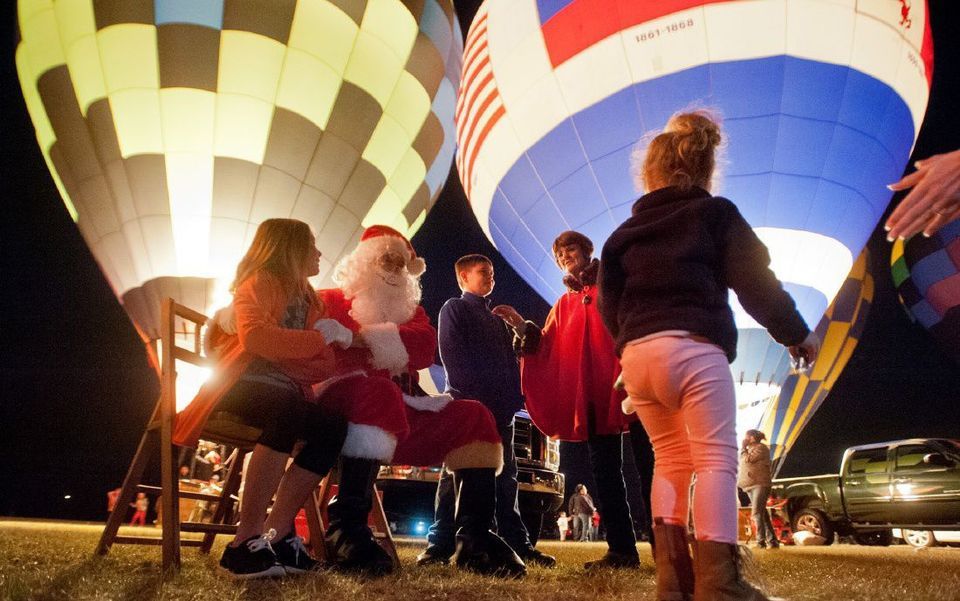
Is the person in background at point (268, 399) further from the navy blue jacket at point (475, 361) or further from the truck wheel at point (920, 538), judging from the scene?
the truck wheel at point (920, 538)

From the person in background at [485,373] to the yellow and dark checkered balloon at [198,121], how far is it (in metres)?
5.08

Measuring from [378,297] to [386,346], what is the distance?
0.29 metres

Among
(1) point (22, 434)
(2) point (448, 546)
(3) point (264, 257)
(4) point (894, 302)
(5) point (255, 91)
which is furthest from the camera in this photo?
(4) point (894, 302)

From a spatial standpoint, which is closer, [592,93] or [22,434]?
[592,93]

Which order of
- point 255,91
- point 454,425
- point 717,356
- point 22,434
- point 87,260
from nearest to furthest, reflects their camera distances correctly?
point 717,356, point 454,425, point 255,91, point 87,260, point 22,434

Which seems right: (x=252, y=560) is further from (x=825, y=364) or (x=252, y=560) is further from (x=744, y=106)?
(x=825, y=364)

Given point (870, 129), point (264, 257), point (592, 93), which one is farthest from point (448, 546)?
point (870, 129)

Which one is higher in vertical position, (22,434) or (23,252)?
(23,252)

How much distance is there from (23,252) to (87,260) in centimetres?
183

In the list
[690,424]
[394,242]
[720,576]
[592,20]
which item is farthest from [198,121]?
[720,576]

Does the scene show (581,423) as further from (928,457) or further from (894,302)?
(894,302)

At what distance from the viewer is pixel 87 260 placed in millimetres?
17625

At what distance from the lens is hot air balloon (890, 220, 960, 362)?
15.3 meters

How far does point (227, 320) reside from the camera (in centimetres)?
229
